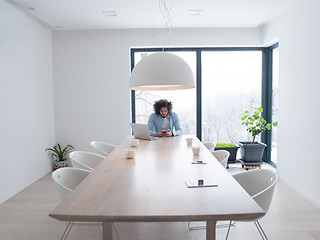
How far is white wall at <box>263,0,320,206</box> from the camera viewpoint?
372 cm

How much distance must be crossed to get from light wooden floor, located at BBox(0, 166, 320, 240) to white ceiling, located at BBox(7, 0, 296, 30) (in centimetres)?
309

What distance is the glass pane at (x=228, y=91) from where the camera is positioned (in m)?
6.07

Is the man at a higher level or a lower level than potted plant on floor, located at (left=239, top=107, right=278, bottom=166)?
higher

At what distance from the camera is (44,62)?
5410 millimetres

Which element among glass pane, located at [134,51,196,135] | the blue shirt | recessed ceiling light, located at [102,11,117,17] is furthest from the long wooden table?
glass pane, located at [134,51,196,135]

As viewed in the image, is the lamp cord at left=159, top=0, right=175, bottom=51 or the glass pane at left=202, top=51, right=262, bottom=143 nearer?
the lamp cord at left=159, top=0, right=175, bottom=51

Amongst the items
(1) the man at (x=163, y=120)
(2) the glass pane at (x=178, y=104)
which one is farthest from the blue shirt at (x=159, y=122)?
(2) the glass pane at (x=178, y=104)

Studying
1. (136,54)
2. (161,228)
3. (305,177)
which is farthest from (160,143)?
(136,54)

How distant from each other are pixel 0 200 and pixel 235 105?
4.86 metres

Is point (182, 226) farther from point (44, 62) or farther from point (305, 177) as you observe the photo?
point (44, 62)

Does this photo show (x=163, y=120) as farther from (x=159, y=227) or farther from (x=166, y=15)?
(x=159, y=227)

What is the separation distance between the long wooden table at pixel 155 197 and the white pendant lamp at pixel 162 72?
0.80 meters

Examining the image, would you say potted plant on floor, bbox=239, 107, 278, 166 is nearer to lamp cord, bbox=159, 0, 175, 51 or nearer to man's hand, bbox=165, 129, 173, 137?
man's hand, bbox=165, 129, 173, 137

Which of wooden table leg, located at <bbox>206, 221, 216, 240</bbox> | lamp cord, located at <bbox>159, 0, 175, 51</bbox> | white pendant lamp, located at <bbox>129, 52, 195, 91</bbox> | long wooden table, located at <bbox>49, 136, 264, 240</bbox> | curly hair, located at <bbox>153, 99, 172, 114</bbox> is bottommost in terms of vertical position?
wooden table leg, located at <bbox>206, 221, 216, 240</bbox>
